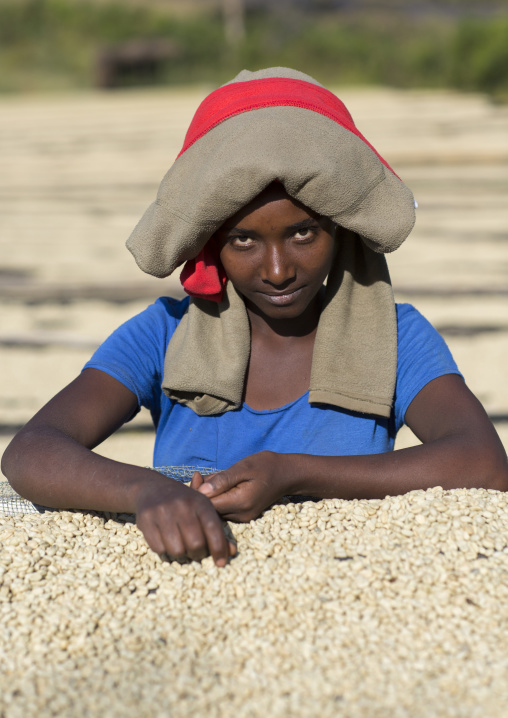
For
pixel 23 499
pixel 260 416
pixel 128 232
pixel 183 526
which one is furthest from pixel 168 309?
pixel 128 232

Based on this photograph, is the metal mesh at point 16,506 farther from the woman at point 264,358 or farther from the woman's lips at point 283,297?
the woman's lips at point 283,297

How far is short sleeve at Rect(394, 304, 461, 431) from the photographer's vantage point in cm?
Answer: 188

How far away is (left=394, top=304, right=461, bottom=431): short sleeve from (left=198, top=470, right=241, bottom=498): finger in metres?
0.54

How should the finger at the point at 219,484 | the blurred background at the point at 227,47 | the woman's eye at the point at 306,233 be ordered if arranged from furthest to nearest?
the blurred background at the point at 227,47, the woman's eye at the point at 306,233, the finger at the point at 219,484

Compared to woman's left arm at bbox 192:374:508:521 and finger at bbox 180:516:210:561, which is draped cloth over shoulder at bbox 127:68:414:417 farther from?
finger at bbox 180:516:210:561

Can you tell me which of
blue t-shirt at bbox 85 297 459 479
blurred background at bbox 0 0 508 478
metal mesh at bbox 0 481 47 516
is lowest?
blurred background at bbox 0 0 508 478

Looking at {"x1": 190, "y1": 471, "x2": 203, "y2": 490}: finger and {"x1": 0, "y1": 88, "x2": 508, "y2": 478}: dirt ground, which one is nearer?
{"x1": 190, "y1": 471, "x2": 203, "y2": 490}: finger

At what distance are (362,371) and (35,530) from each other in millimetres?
773

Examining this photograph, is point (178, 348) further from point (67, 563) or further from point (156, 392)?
point (67, 563)

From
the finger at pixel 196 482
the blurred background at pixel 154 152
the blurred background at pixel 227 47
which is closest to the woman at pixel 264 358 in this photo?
the finger at pixel 196 482

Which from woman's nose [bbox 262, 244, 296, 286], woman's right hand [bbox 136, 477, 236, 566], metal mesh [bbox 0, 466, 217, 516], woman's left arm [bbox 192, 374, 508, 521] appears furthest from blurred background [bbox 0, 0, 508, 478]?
woman's right hand [bbox 136, 477, 236, 566]

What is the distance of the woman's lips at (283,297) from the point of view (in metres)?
1.77

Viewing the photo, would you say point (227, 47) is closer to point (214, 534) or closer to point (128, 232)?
point (128, 232)

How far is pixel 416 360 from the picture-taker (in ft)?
6.25
